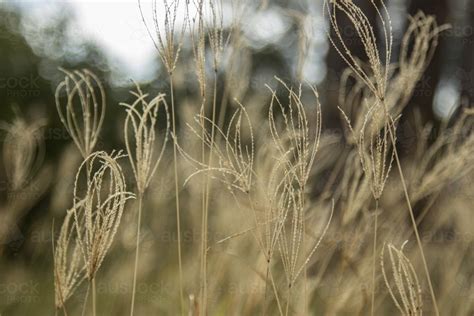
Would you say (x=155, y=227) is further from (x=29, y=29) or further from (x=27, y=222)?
(x=29, y=29)

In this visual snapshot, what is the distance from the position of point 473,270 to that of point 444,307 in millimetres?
759

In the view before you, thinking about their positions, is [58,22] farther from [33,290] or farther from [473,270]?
[473,270]

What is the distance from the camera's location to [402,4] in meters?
5.59

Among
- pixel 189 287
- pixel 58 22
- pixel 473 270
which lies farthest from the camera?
Answer: pixel 58 22

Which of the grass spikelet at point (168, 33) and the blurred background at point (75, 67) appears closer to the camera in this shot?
the grass spikelet at point (168, 33)

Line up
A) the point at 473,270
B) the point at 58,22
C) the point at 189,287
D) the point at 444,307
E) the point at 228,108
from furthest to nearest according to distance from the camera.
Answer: the point at 58,22 < the point at 228,108 < the point at 473,270 < the point at 189,287 < the point at 444,307

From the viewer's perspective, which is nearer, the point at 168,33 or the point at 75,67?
the point at 168,33

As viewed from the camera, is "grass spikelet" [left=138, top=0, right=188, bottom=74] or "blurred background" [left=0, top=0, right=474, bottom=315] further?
"blurred background" [left=0, top=0, right=474, bottom=315]

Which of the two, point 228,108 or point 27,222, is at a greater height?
point 228,108

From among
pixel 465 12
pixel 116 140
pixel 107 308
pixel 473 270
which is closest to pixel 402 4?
pixel 465 12

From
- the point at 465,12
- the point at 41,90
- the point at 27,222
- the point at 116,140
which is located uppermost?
the point at 465,12

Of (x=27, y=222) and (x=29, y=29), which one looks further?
(x=29, y=29)

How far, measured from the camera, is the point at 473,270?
11.8ft

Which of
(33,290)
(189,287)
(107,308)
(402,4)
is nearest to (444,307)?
(189,287)
